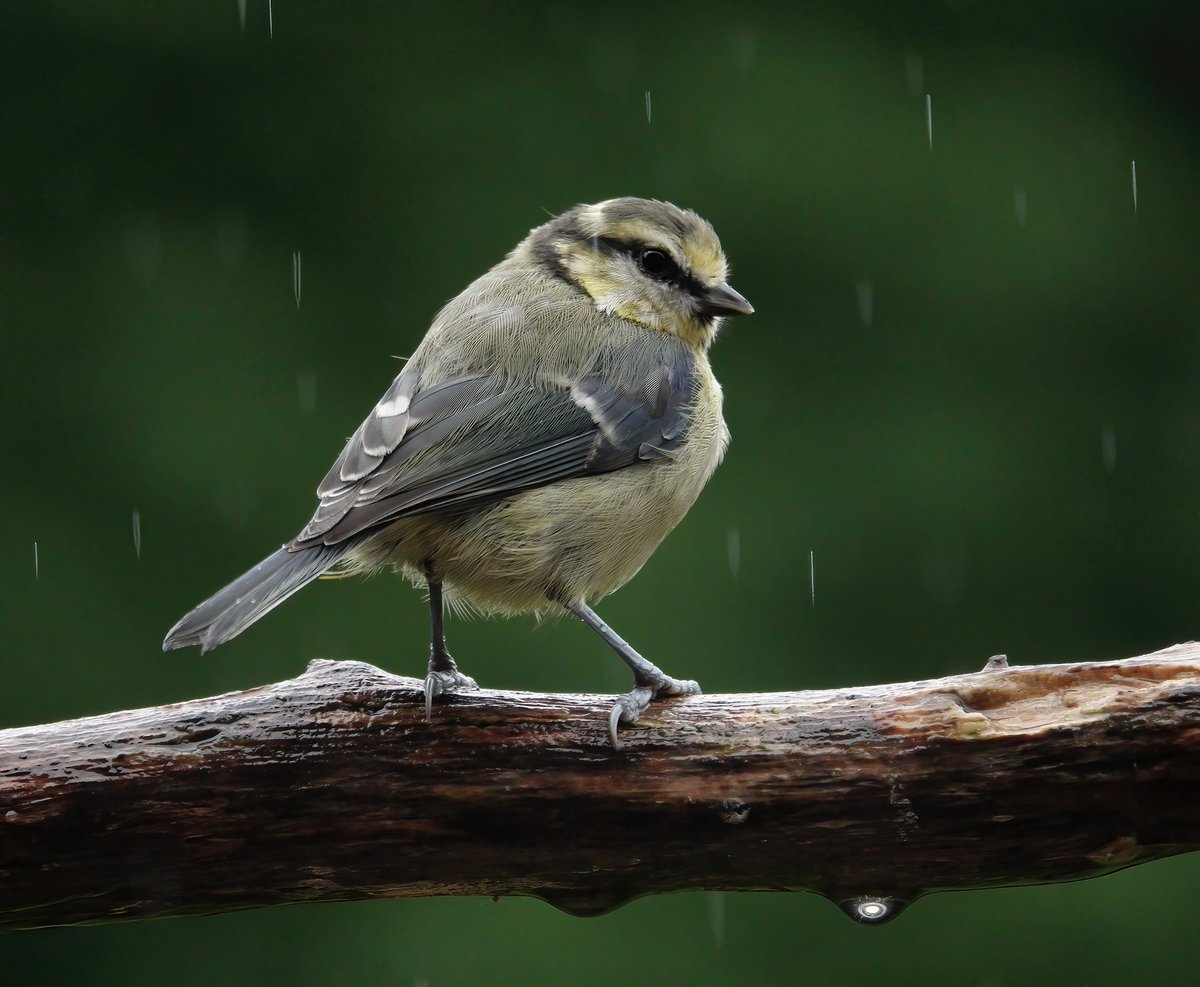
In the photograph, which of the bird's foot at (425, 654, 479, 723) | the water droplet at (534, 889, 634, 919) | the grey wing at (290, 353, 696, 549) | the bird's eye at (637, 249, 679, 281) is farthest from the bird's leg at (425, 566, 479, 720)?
the bird's eye at (637, 249, 679, 281)

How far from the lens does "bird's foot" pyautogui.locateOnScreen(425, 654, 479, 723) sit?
7.30ft

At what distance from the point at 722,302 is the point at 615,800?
1.23 meters

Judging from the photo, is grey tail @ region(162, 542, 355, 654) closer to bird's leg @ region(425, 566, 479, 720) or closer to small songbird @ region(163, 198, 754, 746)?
small songbird @ region(163, 198, 754, 746)

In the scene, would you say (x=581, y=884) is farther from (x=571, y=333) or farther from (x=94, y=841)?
(x=571, y=333)

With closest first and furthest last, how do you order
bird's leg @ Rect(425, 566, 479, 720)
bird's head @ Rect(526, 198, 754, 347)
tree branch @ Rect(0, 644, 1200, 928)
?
tree branch @ Rect(0, 644, 1200, 928), bird's leg @ Rect(425, 566, 479, 720), bird's head @ Rect(526, 198, 754, 347)

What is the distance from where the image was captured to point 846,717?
6.90 ft

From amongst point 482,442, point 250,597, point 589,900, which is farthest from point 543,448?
point 589,900

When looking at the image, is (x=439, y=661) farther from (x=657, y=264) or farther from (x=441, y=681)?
(x=657, y=264)

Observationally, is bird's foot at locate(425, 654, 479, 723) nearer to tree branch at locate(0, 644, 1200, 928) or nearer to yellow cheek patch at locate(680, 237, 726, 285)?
tree branch at locate(0, 644, 1200, 928)

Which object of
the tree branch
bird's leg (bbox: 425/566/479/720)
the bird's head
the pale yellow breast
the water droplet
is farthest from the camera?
the bird's head

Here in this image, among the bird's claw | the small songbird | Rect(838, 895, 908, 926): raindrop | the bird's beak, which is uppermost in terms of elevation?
the bird's beak

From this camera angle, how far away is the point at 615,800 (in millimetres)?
2086

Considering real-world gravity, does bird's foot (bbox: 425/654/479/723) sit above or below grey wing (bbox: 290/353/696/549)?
below

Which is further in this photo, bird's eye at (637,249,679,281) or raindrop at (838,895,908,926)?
bird's eye at (637,249,679,281)
